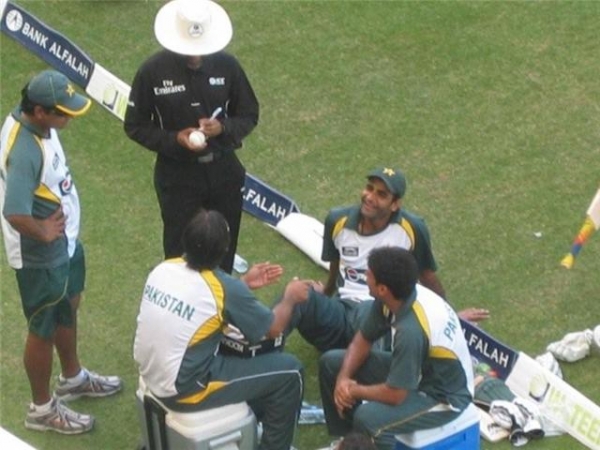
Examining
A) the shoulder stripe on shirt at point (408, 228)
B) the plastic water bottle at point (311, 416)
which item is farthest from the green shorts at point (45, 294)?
the shoulder stripe on shirt at point (408, 228)

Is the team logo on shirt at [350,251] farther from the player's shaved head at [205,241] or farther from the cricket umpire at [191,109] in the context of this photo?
the player's shaved head at [205,241]

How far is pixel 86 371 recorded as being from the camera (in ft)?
25.3

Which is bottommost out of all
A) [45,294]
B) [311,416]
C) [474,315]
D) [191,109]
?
[311,416]

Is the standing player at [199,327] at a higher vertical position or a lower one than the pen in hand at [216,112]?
lower

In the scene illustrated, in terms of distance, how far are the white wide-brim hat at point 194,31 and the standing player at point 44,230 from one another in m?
0.75

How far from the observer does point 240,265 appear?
8727mm

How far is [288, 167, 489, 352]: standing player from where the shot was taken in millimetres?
7457

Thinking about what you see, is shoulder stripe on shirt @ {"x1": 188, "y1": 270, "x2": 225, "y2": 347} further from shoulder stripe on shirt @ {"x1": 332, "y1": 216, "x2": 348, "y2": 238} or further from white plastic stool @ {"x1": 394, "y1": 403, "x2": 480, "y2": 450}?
shoulder stripe on shirt @ {"x1": 332, "y1": 216, "x2": 348, "y2": 238}

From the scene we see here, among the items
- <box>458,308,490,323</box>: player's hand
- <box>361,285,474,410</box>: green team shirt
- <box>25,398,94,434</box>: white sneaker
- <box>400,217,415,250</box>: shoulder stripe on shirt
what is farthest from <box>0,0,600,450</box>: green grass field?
<box>400,217,415,250</box>: shoulder stripe on shirt

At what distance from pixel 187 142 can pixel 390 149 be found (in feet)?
8.76

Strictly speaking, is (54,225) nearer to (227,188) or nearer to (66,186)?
(66,186)

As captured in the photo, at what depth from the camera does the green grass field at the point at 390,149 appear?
8.27 m

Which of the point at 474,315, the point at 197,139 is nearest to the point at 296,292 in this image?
the point at 197,139

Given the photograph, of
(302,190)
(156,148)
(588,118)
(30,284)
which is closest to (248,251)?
(302,190)
